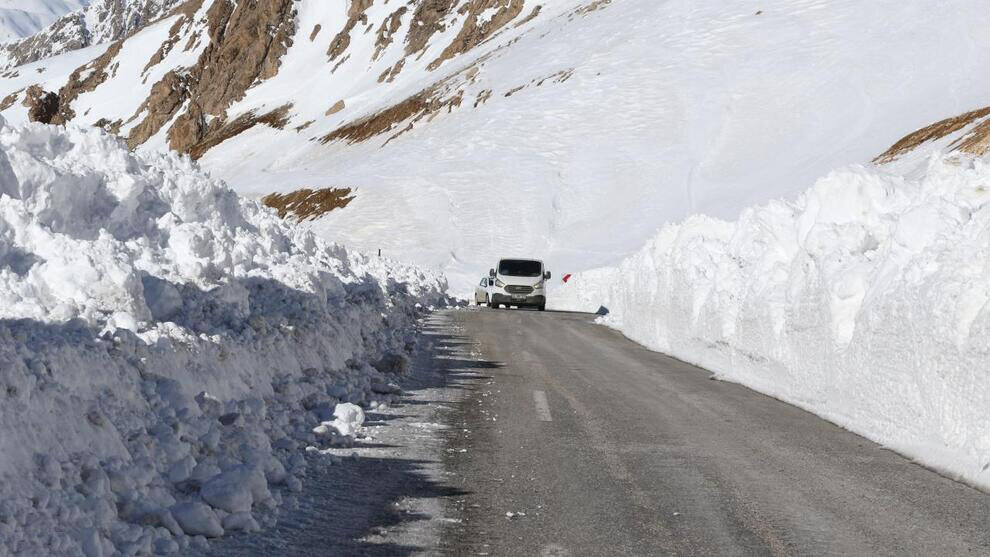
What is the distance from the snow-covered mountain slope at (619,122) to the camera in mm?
64250

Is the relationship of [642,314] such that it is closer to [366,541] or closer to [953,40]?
[366,541]

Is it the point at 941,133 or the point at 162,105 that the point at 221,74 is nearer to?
the point at 162,105

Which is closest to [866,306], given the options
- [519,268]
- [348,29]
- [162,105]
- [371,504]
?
[371,504]

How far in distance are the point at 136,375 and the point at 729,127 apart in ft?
225

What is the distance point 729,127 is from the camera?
72.6m

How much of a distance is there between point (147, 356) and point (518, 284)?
1072 inches

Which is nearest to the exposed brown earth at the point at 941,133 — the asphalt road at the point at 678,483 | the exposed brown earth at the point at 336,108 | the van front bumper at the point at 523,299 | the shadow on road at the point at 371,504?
the van front bumper at the point at 523,299

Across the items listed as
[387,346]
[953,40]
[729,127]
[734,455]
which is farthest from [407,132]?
[734,455]

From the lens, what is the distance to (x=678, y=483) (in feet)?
25.8

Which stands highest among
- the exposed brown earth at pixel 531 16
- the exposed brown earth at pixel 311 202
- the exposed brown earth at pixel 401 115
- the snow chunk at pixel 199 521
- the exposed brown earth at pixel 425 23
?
the exposed brown earth at pixel 425 23

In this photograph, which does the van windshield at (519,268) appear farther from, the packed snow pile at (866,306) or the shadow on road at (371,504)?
the shadow on road at (371,504)

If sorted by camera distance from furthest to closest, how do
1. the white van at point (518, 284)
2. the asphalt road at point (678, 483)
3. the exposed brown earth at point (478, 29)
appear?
the exposed brown earth at point (478, 29)
the white van at point (518, 284)
the asphalt road at point (678, 483)

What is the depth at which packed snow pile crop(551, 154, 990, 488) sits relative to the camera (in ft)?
30.3

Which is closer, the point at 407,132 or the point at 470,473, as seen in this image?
the point at 470,473
